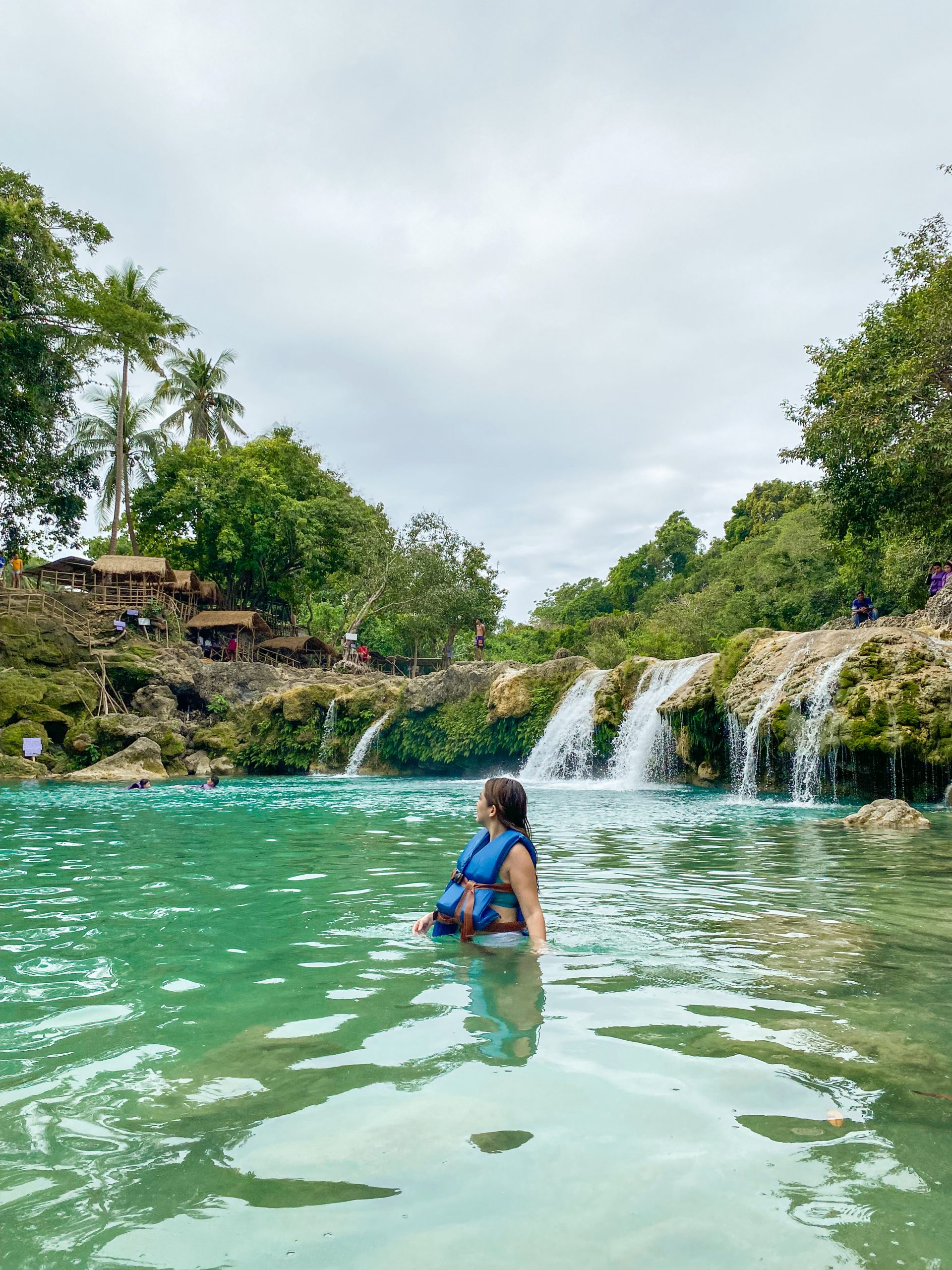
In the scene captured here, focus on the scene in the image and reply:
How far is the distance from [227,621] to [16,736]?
1425cm

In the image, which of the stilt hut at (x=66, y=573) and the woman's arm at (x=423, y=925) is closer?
the woman's arm at (x=423, y=925)

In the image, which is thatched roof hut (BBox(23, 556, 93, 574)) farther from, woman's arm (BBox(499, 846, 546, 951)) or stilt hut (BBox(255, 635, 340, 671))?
woman's arm (BBox(499, 846, 546, 951))

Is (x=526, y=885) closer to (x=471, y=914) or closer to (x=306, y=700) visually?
(x=471, y=914)

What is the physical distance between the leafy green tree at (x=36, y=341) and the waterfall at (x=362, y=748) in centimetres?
1307

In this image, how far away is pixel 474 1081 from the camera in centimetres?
290

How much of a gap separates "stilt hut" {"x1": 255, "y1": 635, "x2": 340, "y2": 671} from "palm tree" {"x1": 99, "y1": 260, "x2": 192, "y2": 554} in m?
8.16

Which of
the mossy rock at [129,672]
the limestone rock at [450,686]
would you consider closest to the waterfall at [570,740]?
the limestone rock at [450,686]

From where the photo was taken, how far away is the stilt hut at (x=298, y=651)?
131 ft

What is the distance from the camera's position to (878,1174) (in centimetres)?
226

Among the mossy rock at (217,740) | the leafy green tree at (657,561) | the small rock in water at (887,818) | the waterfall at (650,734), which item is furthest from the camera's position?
the leafy green tree at (657,561)

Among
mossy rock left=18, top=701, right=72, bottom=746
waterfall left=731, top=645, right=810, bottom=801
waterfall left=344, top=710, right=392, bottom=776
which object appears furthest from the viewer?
waterfall left=344, top=710, right=392, bottom=776

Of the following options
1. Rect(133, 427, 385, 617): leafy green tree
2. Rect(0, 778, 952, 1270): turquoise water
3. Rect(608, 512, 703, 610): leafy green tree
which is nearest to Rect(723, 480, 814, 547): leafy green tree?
Rect(608, 512, 703, 610): leafy green tree

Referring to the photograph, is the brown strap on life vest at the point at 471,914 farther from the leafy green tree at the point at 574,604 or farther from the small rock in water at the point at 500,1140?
the leafy green tree at the point at 574,604

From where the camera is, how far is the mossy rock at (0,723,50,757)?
23.3m
